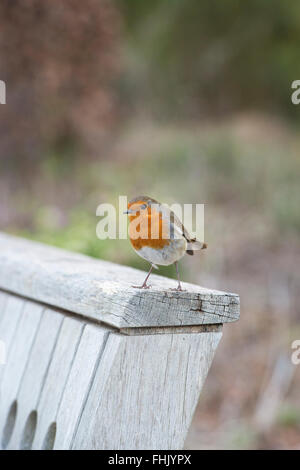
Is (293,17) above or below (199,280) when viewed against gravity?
above

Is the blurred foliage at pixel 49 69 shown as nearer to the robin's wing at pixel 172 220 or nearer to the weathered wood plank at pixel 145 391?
the robin's wing at pixel 172 220

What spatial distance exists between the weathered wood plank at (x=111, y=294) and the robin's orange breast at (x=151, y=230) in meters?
0.10

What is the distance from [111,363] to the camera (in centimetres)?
123

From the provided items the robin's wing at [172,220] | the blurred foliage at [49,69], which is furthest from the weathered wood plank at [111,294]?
the blurred foliage at [49,69]

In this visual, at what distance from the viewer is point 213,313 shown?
133 cm

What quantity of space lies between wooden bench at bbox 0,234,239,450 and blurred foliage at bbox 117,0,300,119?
8.47 meters

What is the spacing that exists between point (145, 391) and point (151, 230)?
0.35 metres

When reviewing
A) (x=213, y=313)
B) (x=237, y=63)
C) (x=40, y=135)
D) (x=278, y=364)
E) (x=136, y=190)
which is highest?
(x=237, y=63)

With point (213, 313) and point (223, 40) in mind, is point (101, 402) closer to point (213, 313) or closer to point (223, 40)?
point (213, 313)

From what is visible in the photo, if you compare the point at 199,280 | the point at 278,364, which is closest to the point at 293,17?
the point at 199,280

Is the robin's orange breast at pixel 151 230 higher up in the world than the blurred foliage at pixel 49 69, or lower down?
lower down

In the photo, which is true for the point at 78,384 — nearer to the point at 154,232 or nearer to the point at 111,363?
the point at 111,363

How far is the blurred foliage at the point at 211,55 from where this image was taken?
9.48 m

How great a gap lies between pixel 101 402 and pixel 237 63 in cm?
919
